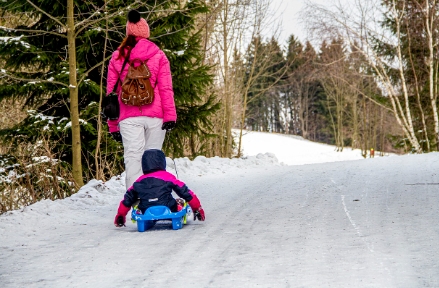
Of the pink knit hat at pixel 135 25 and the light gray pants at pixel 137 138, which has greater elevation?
the pink knit hat at pixel 135 25

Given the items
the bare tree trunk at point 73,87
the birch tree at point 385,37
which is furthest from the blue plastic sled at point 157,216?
the birch tree at point 385,37

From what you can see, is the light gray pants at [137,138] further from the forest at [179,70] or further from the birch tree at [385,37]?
the birch tree at [385,37]

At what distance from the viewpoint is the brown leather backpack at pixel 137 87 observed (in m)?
5.31

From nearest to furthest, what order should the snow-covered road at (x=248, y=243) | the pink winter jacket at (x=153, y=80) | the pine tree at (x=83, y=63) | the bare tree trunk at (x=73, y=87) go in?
the snow-covered road at (x=248, y=243) < the pink winter jacket at (x=153, y=80) < the bare tree trunk at (x=73, y=87) < the pine tree at (x=83, y=63)

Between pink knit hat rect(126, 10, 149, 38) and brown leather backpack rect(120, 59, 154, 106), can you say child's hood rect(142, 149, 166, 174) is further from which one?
pink knit hat rect(126, 10, 149, 38)

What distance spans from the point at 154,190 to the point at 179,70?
6323mm

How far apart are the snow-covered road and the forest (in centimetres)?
234

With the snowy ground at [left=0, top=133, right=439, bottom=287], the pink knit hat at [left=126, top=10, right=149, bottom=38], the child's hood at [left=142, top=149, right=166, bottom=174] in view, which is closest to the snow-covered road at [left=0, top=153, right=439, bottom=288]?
the snowy ground at [left=0, top=133, right=439, bottom=287]

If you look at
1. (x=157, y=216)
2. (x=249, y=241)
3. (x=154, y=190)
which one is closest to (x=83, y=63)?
(x=154, y=190)

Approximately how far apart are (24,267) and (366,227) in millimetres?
2921

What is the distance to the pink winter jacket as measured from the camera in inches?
215

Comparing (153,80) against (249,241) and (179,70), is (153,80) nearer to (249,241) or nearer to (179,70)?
(249,241)

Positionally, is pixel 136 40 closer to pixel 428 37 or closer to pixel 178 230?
pixel 178 230

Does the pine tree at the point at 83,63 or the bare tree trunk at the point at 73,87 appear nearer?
the bare tree trunk at the point at 73,87
